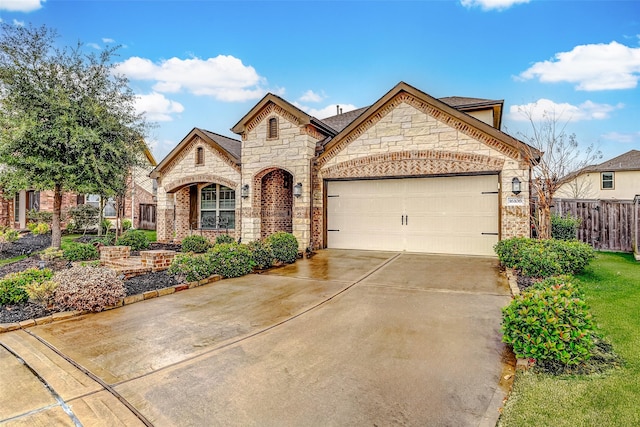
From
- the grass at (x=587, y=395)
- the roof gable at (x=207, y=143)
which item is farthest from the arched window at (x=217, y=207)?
the grass at (x=587, y=395)

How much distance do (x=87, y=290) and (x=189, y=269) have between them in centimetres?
197

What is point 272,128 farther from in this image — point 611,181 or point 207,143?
point 611,181

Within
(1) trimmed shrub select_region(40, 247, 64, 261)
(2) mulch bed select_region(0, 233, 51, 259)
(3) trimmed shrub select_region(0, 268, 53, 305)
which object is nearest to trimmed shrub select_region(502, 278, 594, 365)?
(3) trimmed shrub select_region(0, 268, 53, 305)

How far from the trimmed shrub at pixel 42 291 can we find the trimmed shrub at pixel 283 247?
15.4ft

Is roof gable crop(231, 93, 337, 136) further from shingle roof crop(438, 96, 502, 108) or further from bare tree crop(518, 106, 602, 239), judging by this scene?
bare tree crop(518, 106, 602, 239)

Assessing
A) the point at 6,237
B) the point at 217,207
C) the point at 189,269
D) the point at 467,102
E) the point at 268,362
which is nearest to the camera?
the point at 268,362

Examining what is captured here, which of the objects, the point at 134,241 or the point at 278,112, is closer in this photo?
the point at 134,241

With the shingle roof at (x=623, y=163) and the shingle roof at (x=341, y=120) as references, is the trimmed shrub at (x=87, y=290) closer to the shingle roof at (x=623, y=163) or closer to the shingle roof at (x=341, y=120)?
the shingle roof at (x=341, y=120)

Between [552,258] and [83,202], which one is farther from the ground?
[83,202]

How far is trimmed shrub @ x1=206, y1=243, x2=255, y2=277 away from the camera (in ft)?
24.4

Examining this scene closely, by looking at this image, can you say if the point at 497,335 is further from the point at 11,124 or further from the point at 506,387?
the point at 11,124

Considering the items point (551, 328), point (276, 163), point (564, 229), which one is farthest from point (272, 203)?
point (551, 328)

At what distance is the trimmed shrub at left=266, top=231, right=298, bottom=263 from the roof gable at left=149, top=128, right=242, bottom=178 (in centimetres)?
463

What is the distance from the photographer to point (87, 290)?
202 inches
